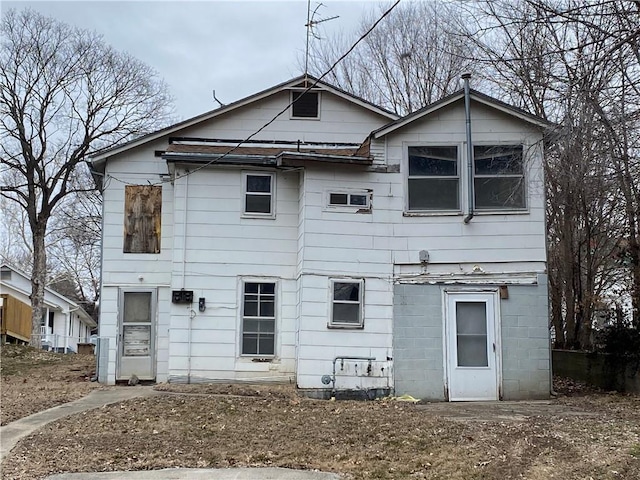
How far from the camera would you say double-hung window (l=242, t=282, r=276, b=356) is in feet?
48.8

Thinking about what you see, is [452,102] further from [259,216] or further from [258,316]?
[258,316]

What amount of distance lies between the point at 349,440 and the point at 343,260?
5.29 meters

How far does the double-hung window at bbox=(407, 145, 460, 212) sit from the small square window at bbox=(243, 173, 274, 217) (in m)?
3.05

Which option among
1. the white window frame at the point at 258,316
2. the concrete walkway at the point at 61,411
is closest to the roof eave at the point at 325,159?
the white window frame at the point at 258,316

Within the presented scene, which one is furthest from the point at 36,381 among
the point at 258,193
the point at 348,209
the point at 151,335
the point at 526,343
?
the point at 526,343

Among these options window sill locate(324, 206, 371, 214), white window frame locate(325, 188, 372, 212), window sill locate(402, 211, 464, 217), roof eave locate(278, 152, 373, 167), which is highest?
roof eave locate(278, 152, 373, 167)

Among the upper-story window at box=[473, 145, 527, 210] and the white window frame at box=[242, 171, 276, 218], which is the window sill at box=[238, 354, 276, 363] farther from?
the upper-story window at box=[473, 145, 527, 210]

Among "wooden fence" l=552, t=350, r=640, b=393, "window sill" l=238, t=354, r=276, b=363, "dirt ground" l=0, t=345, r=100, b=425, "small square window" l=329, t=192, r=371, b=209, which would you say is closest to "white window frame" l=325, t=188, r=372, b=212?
"small square window" l=329, t=192, r=371, b=209

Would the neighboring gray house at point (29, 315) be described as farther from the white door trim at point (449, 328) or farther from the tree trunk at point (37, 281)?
the white door trim at point (449, 328)

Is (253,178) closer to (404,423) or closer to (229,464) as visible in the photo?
(404,423)

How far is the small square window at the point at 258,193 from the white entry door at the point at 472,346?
4.28 meters

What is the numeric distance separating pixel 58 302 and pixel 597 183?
3555 centimetres

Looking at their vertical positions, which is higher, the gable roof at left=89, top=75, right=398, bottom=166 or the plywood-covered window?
the gable roof at left=89, top=75, right=398, bottom=166

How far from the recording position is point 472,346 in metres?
13.5
